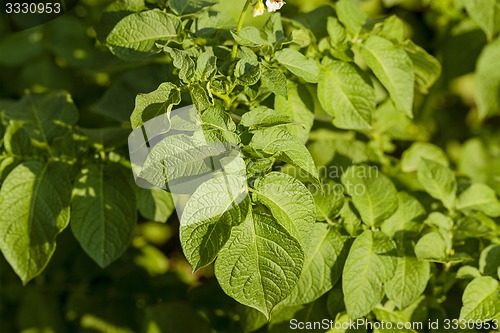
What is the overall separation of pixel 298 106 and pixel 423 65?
37 centimetres

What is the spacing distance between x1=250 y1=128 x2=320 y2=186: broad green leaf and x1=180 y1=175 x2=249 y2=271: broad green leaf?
69 mm

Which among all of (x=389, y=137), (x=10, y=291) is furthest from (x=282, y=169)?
(x=10, y=291)

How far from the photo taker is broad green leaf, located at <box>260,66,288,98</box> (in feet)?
3.39

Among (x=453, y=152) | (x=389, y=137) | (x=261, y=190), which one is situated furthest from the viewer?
(x=453, y=152)

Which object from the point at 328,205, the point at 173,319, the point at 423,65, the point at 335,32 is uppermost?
the point at 335,32

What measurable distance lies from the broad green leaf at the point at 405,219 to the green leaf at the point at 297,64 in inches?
13.8

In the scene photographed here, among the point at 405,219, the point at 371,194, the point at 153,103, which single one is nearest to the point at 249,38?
the point at 153,103

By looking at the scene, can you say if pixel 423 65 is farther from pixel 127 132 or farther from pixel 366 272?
pixel 127 132

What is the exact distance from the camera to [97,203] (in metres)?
1.25

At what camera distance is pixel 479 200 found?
136 cm

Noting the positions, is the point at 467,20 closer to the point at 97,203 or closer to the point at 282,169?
the point at 282,169

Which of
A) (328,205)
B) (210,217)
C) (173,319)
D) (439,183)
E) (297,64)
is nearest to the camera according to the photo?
(210,217)

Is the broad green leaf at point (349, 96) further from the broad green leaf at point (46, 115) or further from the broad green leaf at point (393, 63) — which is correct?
the broad green leaf at point (46, 115)

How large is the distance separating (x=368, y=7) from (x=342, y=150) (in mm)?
809
